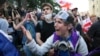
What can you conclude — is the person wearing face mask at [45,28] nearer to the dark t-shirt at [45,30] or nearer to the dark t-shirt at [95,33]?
the dark t-shirt at [45,30]

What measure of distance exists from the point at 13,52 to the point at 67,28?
1371 millimetres

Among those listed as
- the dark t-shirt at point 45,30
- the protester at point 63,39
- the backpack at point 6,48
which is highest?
the backpack at point 6,48

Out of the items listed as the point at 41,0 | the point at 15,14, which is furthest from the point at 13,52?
the point at 41,0

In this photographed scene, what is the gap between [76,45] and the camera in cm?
527

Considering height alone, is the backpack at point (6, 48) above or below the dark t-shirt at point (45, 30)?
above

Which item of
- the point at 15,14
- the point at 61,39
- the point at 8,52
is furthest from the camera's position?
the point at 15,14

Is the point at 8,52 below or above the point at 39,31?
above

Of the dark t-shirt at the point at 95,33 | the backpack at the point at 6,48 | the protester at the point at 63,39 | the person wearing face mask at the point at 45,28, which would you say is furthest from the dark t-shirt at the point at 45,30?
the backpack at the point at 6,48

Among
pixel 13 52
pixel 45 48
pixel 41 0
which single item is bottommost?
pixel 41 0

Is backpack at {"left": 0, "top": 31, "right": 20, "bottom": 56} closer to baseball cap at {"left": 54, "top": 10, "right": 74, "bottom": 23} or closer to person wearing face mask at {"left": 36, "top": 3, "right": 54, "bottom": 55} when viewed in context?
baseball cap at {"left": 54, "top": 10, "right": 74, "bottom": 23}

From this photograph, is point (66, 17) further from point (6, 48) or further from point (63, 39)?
point (6, 48)

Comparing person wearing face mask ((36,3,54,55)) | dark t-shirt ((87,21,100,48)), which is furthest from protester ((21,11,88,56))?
dark t-shirt ((87,21,100,48))

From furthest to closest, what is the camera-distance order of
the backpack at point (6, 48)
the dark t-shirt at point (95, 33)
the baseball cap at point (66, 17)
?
the dark t-shirt at point (95, 33) → the baseball cap at point (66, 17) → the backpack at point (6, 48)

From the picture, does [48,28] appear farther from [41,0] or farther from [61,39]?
[41,0]
